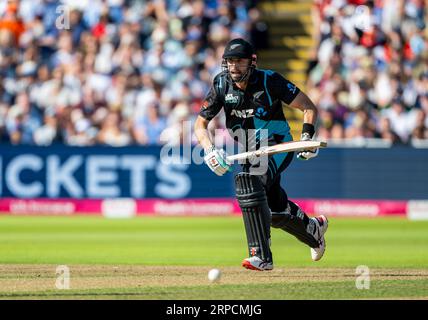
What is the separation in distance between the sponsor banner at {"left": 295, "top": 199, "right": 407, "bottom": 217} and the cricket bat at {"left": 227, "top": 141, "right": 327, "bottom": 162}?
7.47m

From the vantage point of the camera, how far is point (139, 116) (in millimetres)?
16141

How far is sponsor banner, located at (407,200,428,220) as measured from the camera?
1504cm

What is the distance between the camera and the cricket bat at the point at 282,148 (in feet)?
25.4

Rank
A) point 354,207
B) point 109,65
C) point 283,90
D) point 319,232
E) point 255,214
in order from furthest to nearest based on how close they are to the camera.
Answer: point 109,65 < point 354,207 < point 319,232 < point 283,90 < point 255,214

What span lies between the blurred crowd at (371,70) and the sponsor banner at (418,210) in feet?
3.42

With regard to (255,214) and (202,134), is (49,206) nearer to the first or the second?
(202,134)

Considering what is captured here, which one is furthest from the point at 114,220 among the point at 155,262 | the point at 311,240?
the point at 311,240

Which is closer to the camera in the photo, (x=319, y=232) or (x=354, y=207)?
(x=319, y=232)

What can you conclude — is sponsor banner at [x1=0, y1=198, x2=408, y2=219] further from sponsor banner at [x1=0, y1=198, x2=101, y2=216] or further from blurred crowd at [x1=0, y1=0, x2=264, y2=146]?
blurred crowd at [x1=0, y1=0, x2=264, y2=146]

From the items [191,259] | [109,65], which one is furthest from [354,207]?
[191,259]

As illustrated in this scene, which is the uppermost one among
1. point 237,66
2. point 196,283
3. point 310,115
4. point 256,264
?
point 237,66

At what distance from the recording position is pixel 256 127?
8031mm

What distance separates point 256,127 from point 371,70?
28.6 ft

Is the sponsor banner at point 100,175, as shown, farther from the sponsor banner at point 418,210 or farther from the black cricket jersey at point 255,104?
the black cricket jersey at point 255,104
